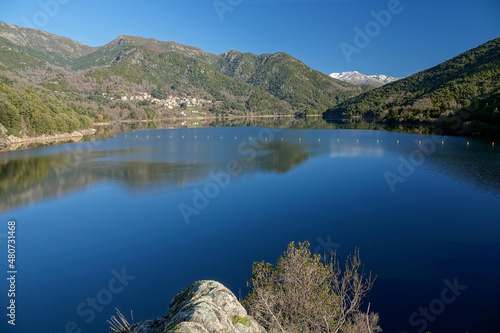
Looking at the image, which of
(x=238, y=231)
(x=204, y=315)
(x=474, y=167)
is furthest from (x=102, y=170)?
(x=474, y=167)

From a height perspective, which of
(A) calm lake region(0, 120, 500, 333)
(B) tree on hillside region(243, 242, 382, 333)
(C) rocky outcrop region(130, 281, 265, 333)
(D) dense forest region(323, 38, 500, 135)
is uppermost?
(D) dense forest region(323, 38, 500, 135)

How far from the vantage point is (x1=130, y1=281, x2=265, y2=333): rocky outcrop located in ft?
15.9

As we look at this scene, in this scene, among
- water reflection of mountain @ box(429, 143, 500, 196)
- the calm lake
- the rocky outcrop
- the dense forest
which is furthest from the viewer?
the dense forest

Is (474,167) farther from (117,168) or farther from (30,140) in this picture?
(30,140)

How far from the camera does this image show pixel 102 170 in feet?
123

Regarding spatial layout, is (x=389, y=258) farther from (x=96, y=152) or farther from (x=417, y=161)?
(x=96, y=152)

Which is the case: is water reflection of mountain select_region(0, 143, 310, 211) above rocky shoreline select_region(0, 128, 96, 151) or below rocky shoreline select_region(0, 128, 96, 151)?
below

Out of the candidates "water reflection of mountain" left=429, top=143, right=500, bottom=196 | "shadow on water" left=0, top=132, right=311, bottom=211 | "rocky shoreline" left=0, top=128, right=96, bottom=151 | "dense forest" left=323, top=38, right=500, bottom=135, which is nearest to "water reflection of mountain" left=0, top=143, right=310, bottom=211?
"shadow on water" left=0, top=132, right=311, bottom=211

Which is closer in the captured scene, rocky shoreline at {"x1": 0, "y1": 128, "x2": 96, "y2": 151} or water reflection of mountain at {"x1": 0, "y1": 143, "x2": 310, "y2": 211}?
water reflection of mountain at {"x1": 0, "y1": 143, "x2": 310, "y2": 211}

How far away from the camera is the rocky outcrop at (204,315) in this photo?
4.85 metres

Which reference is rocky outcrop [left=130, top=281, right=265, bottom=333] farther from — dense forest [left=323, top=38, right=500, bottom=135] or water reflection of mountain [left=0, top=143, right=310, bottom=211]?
dense forest [left=323, top=38, right=500, bottom=135]

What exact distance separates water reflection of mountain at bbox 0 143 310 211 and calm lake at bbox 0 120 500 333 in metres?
0.29

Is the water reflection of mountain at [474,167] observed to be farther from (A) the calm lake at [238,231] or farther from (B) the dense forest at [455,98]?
(B) the dense forest at [455,98]

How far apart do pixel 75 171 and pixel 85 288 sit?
2822cm
